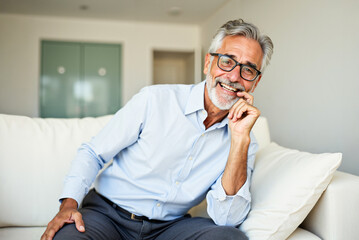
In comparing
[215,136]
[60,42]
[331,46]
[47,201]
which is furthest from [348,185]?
[60,42]

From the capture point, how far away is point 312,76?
263 centimetres

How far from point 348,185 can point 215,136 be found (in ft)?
1.55

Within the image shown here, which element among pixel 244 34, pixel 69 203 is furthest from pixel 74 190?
pixel 244 34

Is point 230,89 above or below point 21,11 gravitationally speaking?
below

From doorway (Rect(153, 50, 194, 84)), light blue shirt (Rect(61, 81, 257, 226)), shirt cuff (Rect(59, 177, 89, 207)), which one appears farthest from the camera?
doorway (Rect(153, 50, 194, 84))

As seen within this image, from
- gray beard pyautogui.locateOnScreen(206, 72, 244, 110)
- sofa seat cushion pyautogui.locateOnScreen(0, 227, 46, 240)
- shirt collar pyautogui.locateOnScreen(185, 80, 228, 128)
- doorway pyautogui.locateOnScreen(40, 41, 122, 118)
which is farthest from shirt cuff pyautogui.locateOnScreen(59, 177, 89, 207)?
doorway pyautogui.locateOnScreen(40, 41, 122, 118)

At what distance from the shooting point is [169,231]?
117cm

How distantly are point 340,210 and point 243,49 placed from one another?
0.64m

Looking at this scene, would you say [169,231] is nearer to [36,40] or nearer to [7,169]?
[7,169]

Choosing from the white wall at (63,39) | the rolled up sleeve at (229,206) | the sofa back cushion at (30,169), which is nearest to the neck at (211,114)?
the rolled up sleeve at (229,206)

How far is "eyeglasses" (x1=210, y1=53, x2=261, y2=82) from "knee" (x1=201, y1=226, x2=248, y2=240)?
55 cm

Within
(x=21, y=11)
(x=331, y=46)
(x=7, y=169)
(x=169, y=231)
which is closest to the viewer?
(x=169, y=231)

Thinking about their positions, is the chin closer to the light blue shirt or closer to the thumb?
the light blue shirt

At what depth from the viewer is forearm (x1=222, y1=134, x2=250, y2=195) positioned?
110 centimetres
